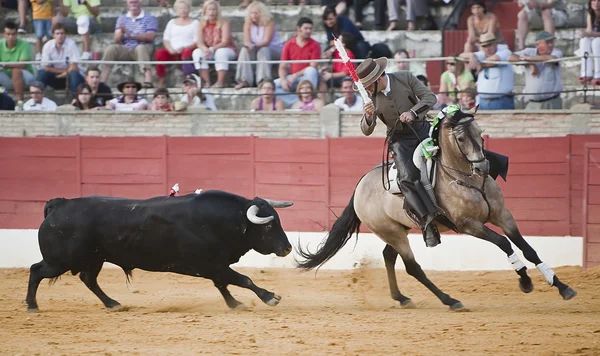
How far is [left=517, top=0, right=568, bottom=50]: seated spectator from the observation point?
1479cm

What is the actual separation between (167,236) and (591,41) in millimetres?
6937

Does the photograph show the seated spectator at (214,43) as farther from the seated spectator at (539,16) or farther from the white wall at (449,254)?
the seated spectator at (539,16)

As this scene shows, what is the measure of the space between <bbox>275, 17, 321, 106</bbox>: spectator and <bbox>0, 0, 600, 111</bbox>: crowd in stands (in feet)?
0.04

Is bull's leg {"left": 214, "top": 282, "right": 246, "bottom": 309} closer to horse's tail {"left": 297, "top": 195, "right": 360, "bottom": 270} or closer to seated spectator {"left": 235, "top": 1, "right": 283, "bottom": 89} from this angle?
horse's tail {"left": 297, "top": 195, "right": 360, "bottom": 270}

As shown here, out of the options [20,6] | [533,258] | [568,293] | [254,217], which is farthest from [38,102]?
[568,293]

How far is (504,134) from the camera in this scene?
1381 centimetres

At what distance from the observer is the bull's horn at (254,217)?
9484 millimetres

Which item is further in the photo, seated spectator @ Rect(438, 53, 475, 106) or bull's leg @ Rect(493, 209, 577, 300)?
seated spectator @ Rect(438, 53, 475, 106)

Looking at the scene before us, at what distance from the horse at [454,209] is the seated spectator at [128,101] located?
6.23 m

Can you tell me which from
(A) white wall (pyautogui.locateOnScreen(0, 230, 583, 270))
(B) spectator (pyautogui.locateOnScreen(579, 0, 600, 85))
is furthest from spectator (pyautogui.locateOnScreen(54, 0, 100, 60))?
(B) spectator (pyautogui.locateOnScreen(579, 0, 600, 85))

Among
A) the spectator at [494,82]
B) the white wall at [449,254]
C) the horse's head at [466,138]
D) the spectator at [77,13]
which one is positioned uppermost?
the spectator at [77,13]

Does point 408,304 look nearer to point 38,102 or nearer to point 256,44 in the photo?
point 256,44

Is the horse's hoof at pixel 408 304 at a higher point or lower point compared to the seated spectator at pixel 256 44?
lower

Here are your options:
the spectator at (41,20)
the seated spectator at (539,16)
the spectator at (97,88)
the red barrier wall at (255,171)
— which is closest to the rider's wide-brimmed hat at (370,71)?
the red barrier wall at (255,171)
